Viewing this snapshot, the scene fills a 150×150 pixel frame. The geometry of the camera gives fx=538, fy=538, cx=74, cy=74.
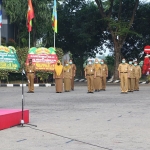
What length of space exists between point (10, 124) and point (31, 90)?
51.6 ft

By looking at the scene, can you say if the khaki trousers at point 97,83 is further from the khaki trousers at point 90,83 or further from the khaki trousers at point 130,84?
the khaki trousers at point 130,84

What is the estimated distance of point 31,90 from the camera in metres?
27.7

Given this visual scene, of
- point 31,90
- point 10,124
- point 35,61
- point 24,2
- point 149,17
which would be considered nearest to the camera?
point 10,124

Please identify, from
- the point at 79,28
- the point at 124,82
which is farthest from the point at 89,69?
the point at 79,28

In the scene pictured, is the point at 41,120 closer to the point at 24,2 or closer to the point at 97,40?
the point at 24,2

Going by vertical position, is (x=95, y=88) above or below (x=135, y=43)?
below

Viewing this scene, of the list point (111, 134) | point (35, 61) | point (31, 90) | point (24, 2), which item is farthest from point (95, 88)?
point (111, 134)

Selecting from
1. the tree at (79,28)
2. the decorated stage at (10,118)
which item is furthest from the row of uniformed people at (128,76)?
the tree at (79,28)

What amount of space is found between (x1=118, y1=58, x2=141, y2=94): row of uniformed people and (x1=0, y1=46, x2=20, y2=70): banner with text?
31.4ft

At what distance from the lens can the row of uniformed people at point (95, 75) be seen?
2830cm

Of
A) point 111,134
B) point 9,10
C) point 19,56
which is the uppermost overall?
point 9,10

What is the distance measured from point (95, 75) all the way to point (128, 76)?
1908 mm

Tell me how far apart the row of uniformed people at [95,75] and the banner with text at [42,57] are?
7391 mm

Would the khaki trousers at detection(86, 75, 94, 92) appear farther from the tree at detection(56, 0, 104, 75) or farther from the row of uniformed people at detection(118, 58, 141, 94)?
the tree at detection(56, 0, 104, 75)
